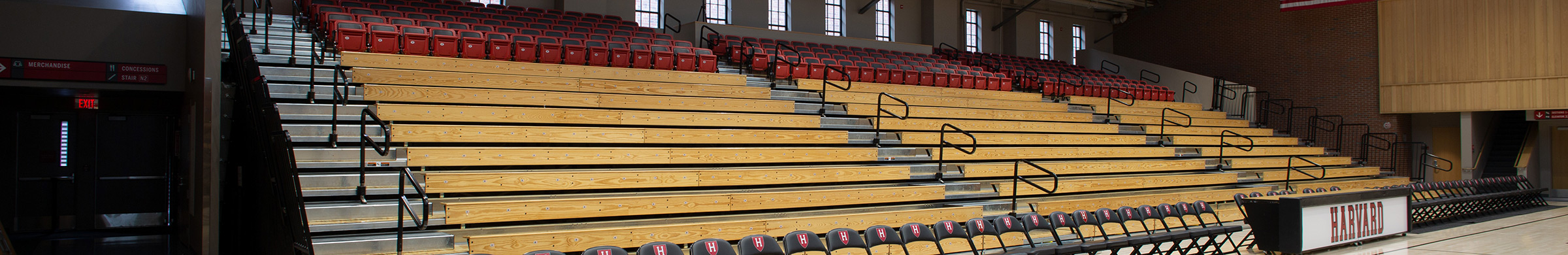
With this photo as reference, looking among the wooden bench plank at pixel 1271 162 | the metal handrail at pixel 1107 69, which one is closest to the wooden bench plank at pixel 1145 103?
the wooden bench plank at pixel 1271 162

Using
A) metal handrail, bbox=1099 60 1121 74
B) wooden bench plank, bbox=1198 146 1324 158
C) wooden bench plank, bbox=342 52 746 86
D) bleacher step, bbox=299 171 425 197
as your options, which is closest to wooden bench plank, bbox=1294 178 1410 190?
wooden bench plank, bbox=1198 146 1324 158

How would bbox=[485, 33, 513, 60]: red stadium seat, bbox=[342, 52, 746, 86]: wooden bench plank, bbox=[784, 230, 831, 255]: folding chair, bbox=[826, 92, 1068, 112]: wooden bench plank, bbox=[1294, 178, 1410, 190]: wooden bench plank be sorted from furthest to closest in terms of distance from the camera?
bbox=[1294, 178, 1410, 190]: wooden bench plank
bbox=[826, 92, 1068, 112]: wooden bench plank
bbox=[485, 33, 513, 60]: red stadium seat
bbox=[342, 52, 746, 86]: wooden bench plank
bbox=[784, 230, 831, 255]: folding chair

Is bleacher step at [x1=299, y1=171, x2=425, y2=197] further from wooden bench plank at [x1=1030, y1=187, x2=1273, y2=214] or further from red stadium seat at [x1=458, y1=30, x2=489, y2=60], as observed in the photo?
wooden bench plank at [x1=1030, y1=187, x2=1273, y2=214]

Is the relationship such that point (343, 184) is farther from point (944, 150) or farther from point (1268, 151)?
point (1268, 151)

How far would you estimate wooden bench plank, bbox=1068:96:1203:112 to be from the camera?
13812 millimetres

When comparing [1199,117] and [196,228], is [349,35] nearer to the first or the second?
[196,228]

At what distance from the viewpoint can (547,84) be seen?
8.34 m

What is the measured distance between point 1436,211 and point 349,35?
466 inches

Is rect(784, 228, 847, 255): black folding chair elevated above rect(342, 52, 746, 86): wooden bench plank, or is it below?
below

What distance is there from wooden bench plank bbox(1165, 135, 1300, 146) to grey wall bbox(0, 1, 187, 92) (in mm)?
11412

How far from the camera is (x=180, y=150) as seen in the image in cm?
862

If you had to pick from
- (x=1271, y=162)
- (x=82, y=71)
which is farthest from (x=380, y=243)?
(x=1271, y=162)

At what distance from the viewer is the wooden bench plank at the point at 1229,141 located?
12.4m

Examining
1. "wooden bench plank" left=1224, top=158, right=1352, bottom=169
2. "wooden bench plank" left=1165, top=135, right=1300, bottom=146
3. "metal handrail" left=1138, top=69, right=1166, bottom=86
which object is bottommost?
"wooden bench plank" left=1224, top=158, right=1352, bottom=169
